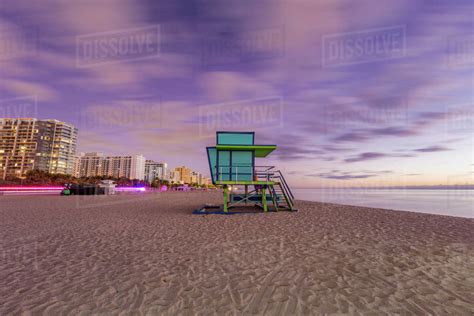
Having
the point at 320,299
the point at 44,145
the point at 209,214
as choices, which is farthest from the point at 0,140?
the point at 320,299

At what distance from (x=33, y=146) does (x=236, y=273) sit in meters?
Result: 211

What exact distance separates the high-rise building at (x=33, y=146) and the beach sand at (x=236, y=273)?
197991 mm

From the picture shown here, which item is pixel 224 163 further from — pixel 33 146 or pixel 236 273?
pixel 33 146

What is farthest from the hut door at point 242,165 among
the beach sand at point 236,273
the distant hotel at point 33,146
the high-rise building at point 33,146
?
the high-rise building at point 33,146

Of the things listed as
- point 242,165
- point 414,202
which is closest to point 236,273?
point 242,165

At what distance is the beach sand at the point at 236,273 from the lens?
432 centimetres

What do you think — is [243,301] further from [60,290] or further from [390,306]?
[60,290]

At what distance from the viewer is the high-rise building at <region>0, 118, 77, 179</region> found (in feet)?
539

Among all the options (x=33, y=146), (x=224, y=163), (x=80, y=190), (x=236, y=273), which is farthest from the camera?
(x=33, y=146)

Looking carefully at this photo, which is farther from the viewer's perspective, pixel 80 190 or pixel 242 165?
pixel 80 190

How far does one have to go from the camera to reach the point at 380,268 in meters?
6.11

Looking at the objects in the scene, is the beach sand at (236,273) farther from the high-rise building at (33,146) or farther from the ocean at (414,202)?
the high-rise building at (33,146)

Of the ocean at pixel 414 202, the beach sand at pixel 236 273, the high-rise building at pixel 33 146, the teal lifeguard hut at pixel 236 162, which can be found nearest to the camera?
the beach sand at pixel 236 273

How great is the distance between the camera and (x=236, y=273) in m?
5.77
